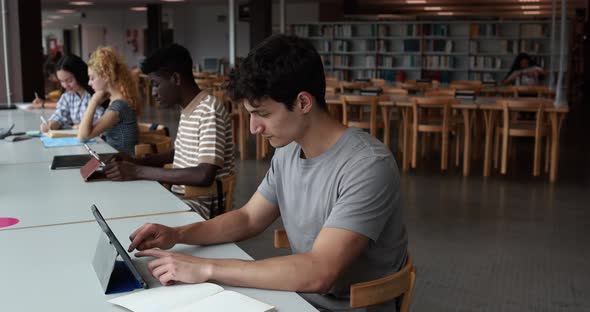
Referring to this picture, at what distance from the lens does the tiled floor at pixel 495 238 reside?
3357 mm

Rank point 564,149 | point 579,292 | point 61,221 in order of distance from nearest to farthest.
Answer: point 61,221, point 579,292, point 564,149

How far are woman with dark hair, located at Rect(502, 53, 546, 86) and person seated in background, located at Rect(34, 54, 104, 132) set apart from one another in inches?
292

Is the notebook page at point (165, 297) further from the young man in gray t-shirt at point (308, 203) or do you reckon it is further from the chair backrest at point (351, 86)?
the chair backrest at point (351, 86)

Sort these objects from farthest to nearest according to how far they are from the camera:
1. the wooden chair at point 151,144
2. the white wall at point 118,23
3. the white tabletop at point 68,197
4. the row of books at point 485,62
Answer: the white wall at point 118,23 → the row of books at point 485,62 → the wooden chair at point 151,144 → the white tabletop at point 68,197

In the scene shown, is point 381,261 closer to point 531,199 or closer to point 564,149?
point 531,199

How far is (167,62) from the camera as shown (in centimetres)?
296

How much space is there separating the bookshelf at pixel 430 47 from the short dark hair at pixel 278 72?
33.9ft

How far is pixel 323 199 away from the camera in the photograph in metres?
1.73

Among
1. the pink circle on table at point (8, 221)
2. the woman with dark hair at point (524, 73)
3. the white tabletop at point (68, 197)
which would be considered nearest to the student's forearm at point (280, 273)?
the white tabletop at point (68, 197)

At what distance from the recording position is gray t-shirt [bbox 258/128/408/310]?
1.60 meters

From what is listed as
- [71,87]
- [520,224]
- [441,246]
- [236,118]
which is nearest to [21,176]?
[71,87]

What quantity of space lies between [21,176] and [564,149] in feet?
24.4

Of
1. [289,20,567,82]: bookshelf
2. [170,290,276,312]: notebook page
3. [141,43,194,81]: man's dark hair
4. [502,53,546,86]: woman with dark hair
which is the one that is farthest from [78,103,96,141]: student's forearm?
[289,20,567,82]: bookshelf

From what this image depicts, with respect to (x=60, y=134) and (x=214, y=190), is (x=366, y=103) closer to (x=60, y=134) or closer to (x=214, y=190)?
(x=60, y=134)
